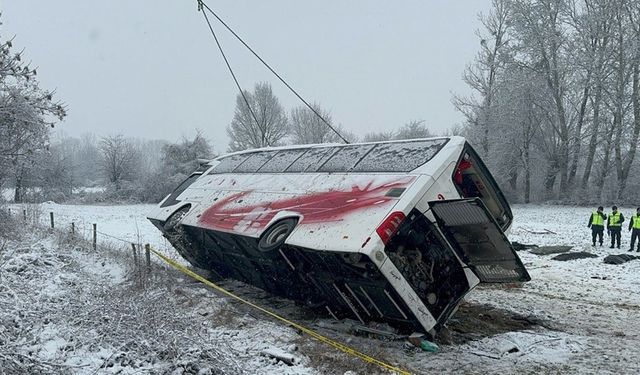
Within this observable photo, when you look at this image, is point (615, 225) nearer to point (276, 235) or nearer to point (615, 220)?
point (615, 220)

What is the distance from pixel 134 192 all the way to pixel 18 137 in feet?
94.5

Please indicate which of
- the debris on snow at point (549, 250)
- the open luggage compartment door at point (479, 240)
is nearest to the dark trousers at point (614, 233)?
the debris on snow at point (549, 250)

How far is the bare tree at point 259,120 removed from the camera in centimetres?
4669

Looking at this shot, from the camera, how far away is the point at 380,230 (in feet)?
17.7

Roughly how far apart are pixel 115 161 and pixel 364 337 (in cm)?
4371

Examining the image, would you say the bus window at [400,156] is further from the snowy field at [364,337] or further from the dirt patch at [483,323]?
the dirt patch at [483,323]

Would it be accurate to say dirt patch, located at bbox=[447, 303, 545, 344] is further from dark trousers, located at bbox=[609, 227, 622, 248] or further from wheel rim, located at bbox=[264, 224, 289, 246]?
dark trousers, located at bbox=[609, 227, 622, 248]

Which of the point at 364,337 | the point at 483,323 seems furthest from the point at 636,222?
the point at 364,337

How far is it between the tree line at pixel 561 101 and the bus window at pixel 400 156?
24.3m

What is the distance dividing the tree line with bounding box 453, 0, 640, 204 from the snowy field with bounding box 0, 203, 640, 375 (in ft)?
64.3

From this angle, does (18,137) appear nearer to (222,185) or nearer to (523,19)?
(222,185)

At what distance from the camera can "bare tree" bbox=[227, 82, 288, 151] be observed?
46688 millimetres

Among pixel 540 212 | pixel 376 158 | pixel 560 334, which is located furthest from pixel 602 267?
pixel 540 212

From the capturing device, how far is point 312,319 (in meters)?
7.31
